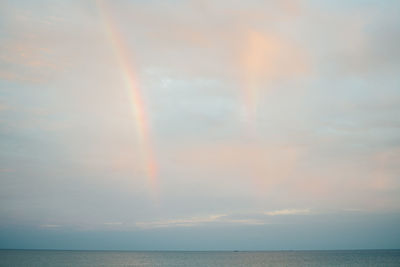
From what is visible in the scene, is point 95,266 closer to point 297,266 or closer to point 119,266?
point 119,266

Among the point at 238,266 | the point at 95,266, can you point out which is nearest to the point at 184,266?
the point at 238,266

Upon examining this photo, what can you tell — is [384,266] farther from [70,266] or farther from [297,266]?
[70,266]

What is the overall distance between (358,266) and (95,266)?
94856 millimetres

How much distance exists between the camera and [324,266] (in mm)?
132375

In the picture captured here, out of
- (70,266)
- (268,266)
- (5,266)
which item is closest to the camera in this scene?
(5,266)

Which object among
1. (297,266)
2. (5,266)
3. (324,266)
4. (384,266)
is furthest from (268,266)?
(5,266)

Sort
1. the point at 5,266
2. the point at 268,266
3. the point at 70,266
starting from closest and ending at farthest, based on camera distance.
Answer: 1. the point at 5,266
2. the point at 70,266
3. the point at 268,266

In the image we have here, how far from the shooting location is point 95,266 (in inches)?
5162

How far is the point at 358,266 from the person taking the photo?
130000 mm

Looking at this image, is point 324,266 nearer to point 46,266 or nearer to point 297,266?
point 297,266

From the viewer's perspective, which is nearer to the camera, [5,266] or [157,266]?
[5,266]

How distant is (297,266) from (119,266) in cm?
6680

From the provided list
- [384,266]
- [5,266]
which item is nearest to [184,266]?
[5,266]

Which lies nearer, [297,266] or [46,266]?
[46,266]
